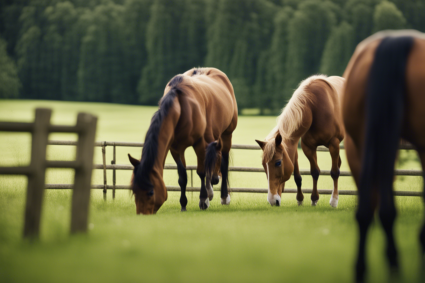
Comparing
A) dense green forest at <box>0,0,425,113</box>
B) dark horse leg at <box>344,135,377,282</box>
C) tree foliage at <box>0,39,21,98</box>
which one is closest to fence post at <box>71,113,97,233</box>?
dark horse leg at <box>344,135,377,282</box>

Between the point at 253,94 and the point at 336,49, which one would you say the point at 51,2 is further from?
the point at 336,49

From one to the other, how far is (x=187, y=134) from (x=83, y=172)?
2.79 meters

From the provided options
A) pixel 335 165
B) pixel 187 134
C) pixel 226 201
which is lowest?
pixel 226 201

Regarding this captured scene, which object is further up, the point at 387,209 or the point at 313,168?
the point at 387,209

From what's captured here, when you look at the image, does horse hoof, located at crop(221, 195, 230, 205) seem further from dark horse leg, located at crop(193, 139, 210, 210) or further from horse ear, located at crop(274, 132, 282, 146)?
horse ear, located at crop(274, 132, 282, 146)

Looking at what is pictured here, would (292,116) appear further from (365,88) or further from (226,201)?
(365,88)

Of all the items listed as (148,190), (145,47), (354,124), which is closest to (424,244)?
(354,124)

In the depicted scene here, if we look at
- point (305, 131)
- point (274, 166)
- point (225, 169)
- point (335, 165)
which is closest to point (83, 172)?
point (274, 166)

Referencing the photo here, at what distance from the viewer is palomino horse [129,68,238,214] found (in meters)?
5.39

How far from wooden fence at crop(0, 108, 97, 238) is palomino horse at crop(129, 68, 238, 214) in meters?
1.60

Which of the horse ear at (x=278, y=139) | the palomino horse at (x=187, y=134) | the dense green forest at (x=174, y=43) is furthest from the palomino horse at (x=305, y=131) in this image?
the dense green forest at (x=174, y=43)

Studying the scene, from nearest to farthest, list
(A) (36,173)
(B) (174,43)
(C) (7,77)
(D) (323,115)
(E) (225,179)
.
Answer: (A) (36,173), (D) (323,115), (E) (225,179), (C) (7,77), (B) (174,43)

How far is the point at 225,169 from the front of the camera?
322 inches

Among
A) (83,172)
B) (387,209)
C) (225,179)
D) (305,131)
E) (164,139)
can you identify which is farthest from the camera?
(225,179)
